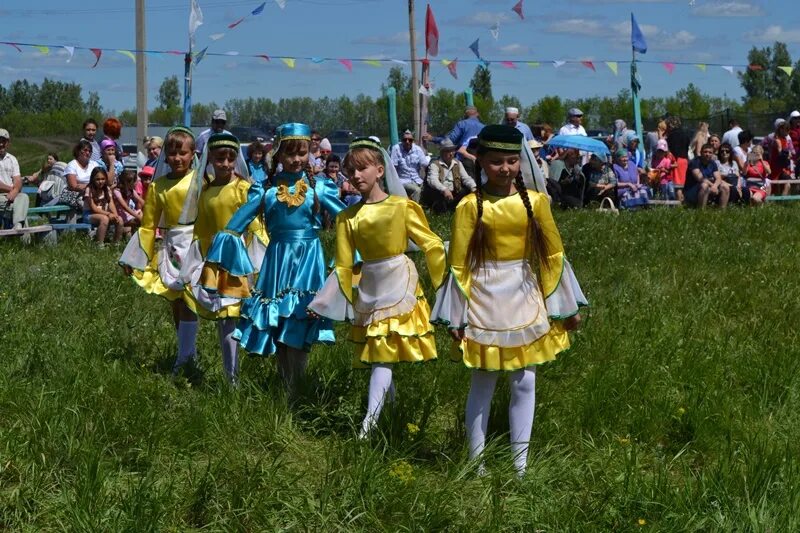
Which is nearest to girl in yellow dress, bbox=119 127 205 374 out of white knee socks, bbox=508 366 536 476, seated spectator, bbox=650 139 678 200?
white knee socks, bbox=508 366 536 476

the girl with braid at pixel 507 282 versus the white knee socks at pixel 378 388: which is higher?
the girl with braid at pixel 507 282

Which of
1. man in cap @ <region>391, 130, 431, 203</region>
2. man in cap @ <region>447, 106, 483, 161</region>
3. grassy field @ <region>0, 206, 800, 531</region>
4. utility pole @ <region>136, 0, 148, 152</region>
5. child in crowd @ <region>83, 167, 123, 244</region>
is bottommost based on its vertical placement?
grassy field @ <region>0, 206, 800, 531</region>

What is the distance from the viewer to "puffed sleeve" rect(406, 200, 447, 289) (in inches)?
238

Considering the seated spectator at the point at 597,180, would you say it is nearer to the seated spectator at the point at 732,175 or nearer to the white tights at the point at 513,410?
the seated spectator at the point at 732,175

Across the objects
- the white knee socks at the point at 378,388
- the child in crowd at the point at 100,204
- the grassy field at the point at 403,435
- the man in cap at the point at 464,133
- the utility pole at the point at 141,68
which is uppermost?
the utility pole at the point at 141,68

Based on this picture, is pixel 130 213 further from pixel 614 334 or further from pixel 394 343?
pixel 394 343

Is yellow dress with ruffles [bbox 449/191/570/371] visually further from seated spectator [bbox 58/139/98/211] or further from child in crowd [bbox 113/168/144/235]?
seated spectator [bbox 58/139/98/211]

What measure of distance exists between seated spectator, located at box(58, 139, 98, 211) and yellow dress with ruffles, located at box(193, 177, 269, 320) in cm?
858

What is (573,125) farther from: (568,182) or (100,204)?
(100,204)

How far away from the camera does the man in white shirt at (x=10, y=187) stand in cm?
1452

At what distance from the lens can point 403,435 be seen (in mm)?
5969

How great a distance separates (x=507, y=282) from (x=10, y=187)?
10.5 metres

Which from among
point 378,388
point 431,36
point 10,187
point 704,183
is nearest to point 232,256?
point 378,388

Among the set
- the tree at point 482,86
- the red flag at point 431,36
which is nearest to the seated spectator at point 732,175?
the red flag at point 431,36
